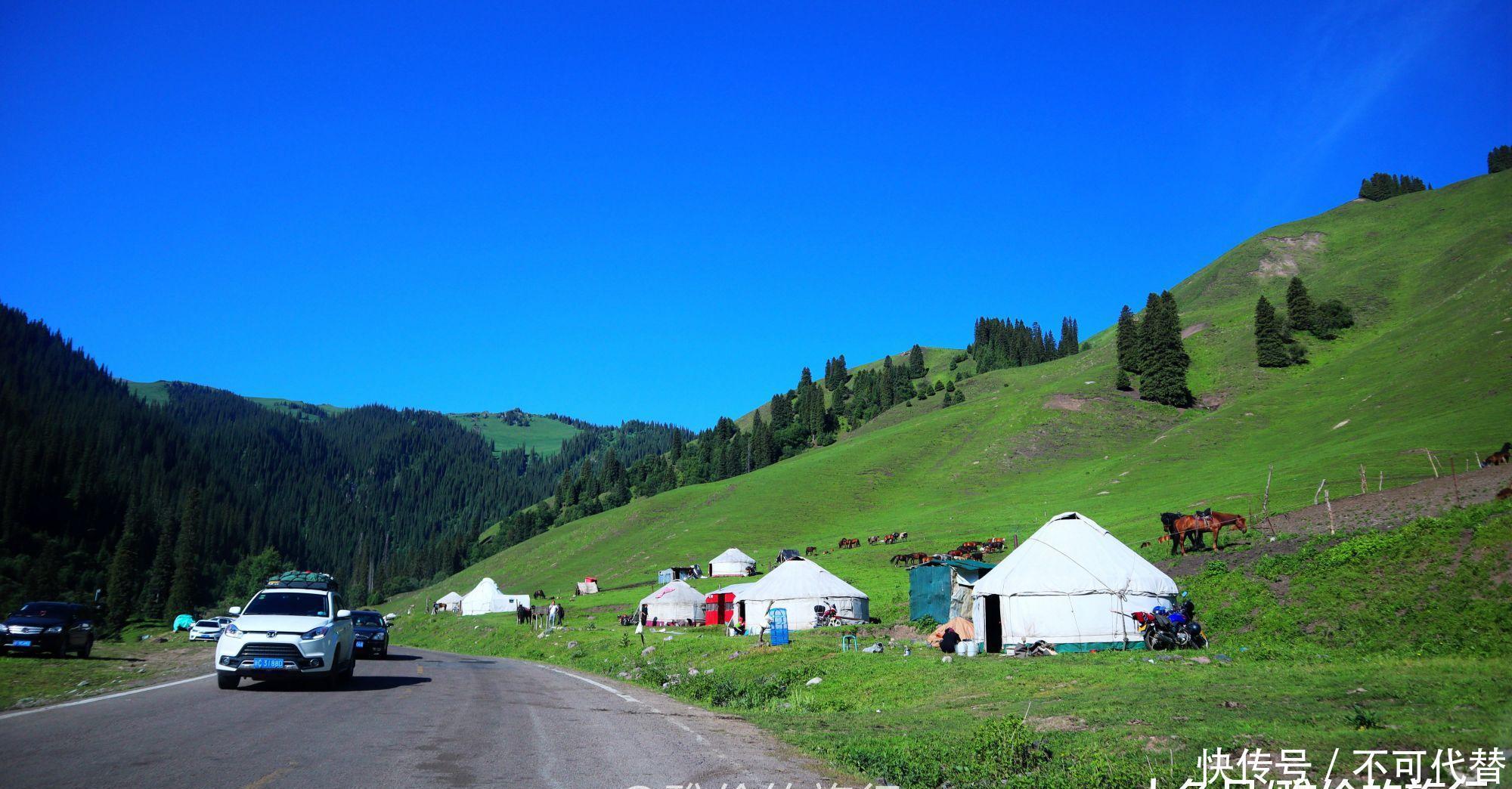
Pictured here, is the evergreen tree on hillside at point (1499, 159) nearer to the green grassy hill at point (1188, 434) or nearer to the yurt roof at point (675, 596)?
the green grassy hill at point (1188, 434)

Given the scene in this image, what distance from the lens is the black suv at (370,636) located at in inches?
1329

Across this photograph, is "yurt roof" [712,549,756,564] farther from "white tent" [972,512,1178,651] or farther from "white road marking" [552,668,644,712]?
"white tent" [972,512,1178,651]

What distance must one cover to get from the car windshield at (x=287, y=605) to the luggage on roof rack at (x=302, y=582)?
41 cm

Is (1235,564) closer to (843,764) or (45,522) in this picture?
(843,764)

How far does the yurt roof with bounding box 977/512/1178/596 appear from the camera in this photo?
98.0 ft

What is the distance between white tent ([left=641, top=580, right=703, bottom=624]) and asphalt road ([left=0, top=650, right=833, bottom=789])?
1706 inches

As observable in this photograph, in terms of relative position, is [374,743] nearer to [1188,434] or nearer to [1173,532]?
[1173,532]

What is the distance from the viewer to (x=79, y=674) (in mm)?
20406

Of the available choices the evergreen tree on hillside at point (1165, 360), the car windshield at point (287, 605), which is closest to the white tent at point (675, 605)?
the car windshield at point (287, 605)

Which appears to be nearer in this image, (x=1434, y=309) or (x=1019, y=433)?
(x=1434, y=309)

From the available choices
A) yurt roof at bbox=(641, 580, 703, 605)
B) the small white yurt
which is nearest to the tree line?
yurt roof at bbox=(641, 580, 703, 605)

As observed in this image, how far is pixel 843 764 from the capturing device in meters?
11.2

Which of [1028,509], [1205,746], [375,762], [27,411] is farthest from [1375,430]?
[27,411]

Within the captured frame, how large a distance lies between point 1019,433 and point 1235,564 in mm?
81846
